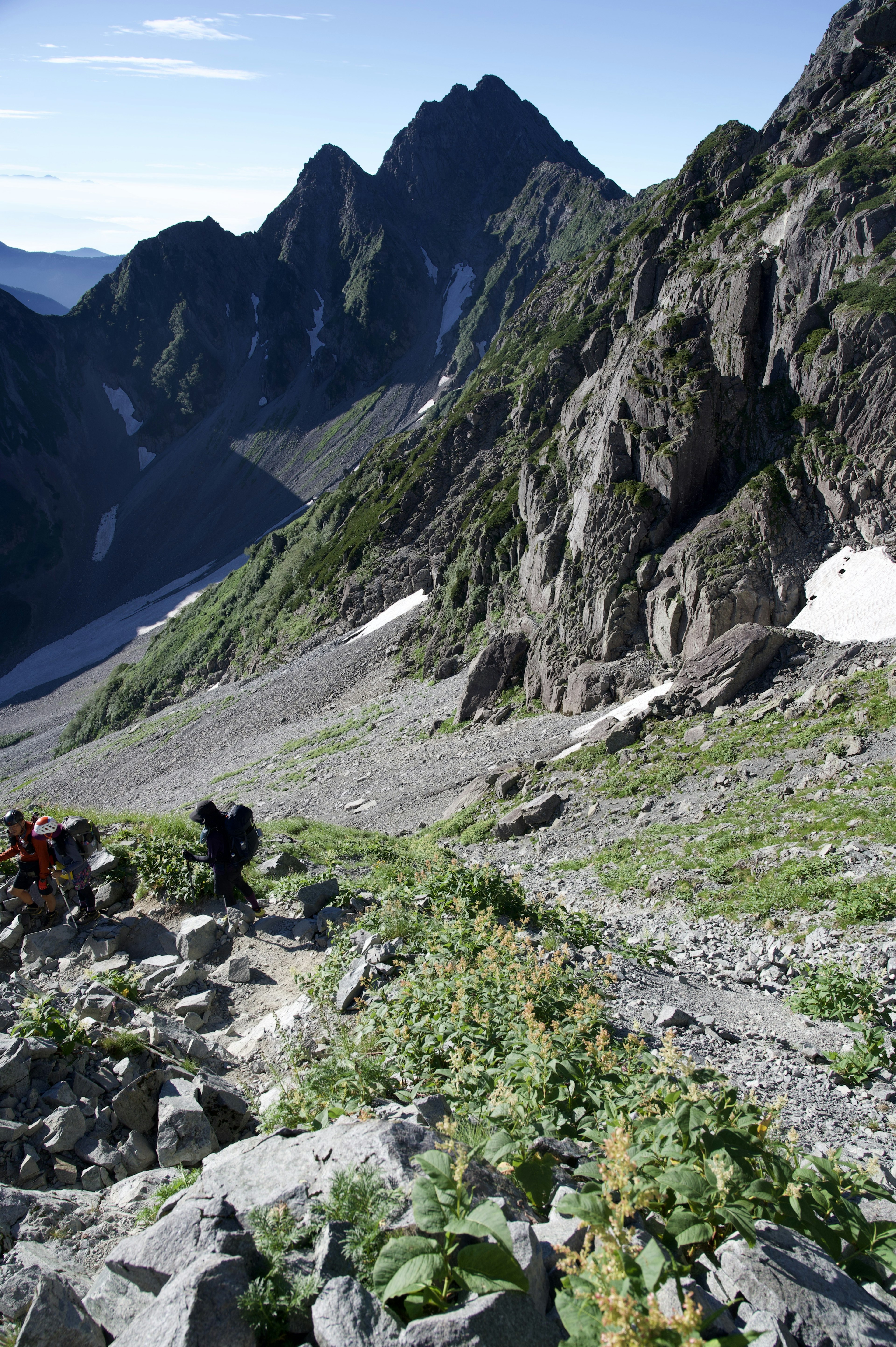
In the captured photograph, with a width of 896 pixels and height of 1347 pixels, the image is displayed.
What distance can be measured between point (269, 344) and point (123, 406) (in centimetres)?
4191

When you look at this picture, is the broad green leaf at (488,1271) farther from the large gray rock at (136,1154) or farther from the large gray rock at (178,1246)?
the large gray rock at (136,1154)

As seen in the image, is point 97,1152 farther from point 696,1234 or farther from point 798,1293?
point 798,1293

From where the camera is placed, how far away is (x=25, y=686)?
125m

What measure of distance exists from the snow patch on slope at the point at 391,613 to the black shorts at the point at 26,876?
47.5m

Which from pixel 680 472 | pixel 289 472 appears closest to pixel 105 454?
pixel 289 472

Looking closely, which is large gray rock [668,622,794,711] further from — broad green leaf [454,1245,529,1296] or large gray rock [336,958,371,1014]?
broad green leaf [454,1245,529,1296]

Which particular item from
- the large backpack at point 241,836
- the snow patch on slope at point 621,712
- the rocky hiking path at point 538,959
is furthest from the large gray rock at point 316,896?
the snow patch on slope at point 621,712

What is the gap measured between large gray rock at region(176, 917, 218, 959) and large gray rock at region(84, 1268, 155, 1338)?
6406 millimetres

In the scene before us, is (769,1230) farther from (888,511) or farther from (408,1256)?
(888,511)

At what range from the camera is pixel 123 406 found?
597 feet

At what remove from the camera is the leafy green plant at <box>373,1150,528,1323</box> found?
3092 millimetres

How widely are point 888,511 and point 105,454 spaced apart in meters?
188

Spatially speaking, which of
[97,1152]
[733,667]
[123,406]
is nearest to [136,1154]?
[97,1152]

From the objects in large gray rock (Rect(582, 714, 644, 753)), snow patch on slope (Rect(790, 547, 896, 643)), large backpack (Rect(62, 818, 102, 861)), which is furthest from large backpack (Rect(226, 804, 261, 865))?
snow patch on slope (Rect(790, 547, 896, 643))
